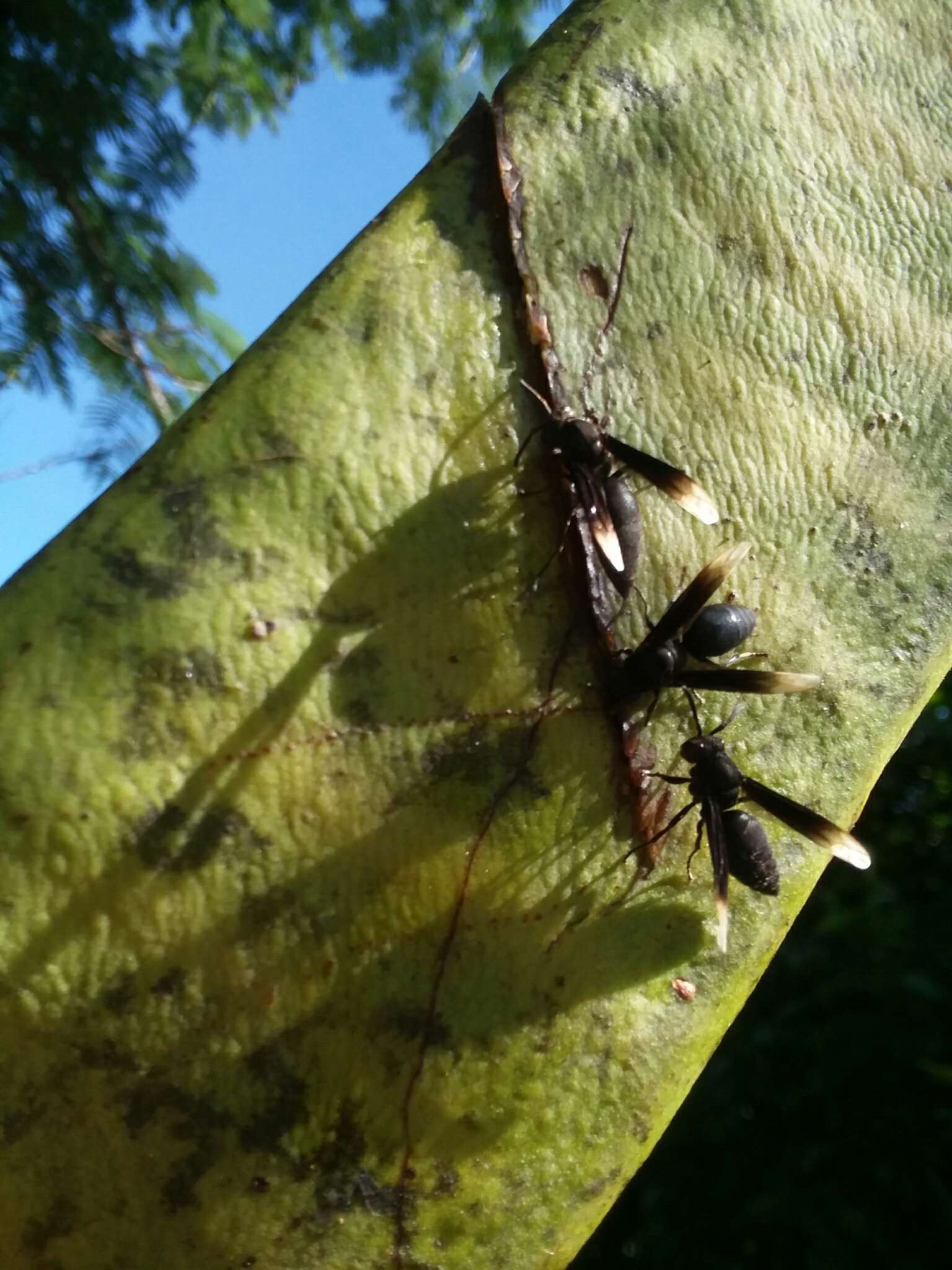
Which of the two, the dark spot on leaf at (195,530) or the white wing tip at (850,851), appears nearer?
the dark spot on leaf at (195,530)

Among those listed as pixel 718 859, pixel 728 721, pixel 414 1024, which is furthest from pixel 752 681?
pixel 414 1024

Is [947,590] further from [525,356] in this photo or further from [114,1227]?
[114,1227]

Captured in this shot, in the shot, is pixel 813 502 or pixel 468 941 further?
pixel 813 502

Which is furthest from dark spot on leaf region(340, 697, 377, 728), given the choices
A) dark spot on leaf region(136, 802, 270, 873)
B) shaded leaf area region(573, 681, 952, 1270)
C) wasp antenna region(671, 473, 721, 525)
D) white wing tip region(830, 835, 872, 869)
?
shaded leaf area region(573, 681, 952, 1270)

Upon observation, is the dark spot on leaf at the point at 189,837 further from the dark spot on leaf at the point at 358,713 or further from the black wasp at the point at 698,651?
the black wasp at the point at 698,651

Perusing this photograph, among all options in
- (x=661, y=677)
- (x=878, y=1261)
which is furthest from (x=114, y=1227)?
(x=878, y=1261)

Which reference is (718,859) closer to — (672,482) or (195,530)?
(672,482)

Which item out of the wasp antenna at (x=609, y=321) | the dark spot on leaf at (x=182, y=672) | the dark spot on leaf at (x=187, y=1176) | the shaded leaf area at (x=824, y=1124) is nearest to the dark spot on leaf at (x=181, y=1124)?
the dark spot on leaf at (x=187, y=1176)
